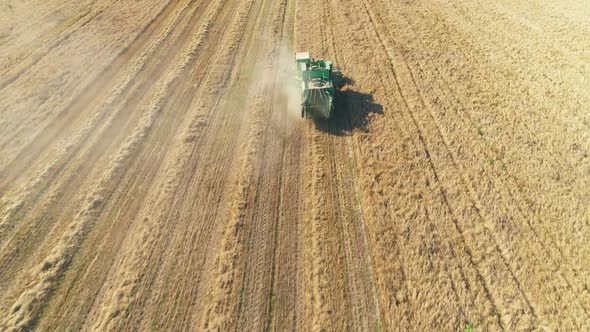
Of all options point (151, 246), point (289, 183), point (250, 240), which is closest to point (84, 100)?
point (151, 246)

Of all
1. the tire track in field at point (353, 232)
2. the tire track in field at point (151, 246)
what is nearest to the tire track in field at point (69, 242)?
the tire track in field at point (151, 246)

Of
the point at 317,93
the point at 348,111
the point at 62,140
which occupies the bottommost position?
the point at 348,111

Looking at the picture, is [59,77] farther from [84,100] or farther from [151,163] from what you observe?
[151,163]

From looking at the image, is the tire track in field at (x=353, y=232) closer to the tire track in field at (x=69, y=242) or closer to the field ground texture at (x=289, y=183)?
the field ground texture at (x=289, y=183)

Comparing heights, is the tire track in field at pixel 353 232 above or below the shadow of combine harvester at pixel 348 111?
below

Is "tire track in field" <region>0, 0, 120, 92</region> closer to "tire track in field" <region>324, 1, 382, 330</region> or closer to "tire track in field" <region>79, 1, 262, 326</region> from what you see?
"tire track in field" <region>79, 1, 262, 326</region>

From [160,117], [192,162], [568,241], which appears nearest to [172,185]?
[192,162]
